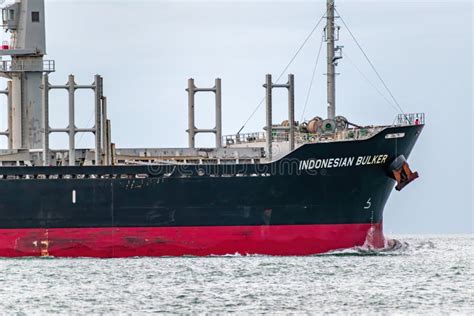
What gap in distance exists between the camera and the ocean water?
31.9 m

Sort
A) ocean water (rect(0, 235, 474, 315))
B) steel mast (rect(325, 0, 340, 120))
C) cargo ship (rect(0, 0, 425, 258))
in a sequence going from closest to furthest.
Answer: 1. ocean water (rect(0, 235, 474, 315))
2. cargo ship (rect(0, 0, 425, 258))
3. steel mast (rect(325, 0, 340, 120))

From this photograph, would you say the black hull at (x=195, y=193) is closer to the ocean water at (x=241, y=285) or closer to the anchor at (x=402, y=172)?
the anchor at (x=402, y=172)

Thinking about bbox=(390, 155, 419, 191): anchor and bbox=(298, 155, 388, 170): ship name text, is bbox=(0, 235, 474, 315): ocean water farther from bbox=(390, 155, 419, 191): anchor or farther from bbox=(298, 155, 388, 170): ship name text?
bbox=(298, 155, 388, 170): ship name text

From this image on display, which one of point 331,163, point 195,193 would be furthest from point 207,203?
point 331,163

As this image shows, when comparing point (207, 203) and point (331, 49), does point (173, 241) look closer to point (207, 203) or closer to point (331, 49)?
point (207, 203)

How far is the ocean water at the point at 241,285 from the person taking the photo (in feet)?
105

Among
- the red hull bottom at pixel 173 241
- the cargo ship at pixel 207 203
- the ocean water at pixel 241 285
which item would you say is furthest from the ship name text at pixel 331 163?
the ocean water at pixel 241 285

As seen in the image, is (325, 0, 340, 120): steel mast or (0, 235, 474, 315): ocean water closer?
(0, 235, 474, 315): ocean water

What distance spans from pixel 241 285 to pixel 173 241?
30.8ft

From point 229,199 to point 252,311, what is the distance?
558 inches

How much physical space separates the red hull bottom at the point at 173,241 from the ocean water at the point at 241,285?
19.2 inches

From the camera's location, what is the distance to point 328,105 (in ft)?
158

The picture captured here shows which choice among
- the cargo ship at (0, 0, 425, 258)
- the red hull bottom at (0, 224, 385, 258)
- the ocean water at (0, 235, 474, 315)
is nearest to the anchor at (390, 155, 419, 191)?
the cargo ship at (0, 0, 425, 258)

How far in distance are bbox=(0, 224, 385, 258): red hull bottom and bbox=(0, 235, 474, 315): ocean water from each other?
1.60 feet
